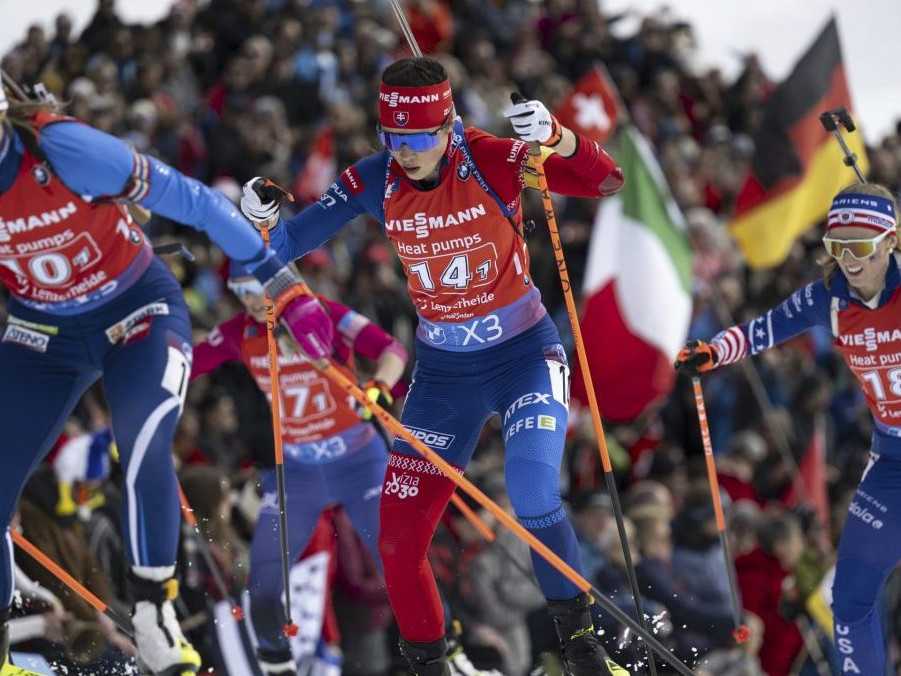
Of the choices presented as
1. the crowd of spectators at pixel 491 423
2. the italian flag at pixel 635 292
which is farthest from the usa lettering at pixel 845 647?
the italian flag at pixel 635 292

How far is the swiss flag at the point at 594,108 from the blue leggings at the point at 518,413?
6.70 meters

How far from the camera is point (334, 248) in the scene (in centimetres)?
1182

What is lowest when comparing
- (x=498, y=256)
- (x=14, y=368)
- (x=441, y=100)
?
(x=14, y=368)

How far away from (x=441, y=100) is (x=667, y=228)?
652 centimetres

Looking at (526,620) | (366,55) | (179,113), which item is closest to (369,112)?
(366,55)

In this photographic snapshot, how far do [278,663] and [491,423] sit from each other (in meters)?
3.55

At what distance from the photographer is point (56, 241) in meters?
6.41

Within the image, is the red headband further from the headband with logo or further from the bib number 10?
the bib number 10

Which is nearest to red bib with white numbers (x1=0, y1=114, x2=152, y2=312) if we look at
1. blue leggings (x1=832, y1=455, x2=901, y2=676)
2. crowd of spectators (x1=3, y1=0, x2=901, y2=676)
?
crowd of spectators (x1=3, y1=0, x2=901, y2=676)

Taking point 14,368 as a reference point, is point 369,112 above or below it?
below

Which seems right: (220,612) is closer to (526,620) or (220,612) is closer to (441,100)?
(526,620)

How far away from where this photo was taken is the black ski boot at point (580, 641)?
6.31 m

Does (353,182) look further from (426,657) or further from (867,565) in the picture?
(867,565)

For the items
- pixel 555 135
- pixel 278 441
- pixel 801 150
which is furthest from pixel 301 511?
pixel 801 150
